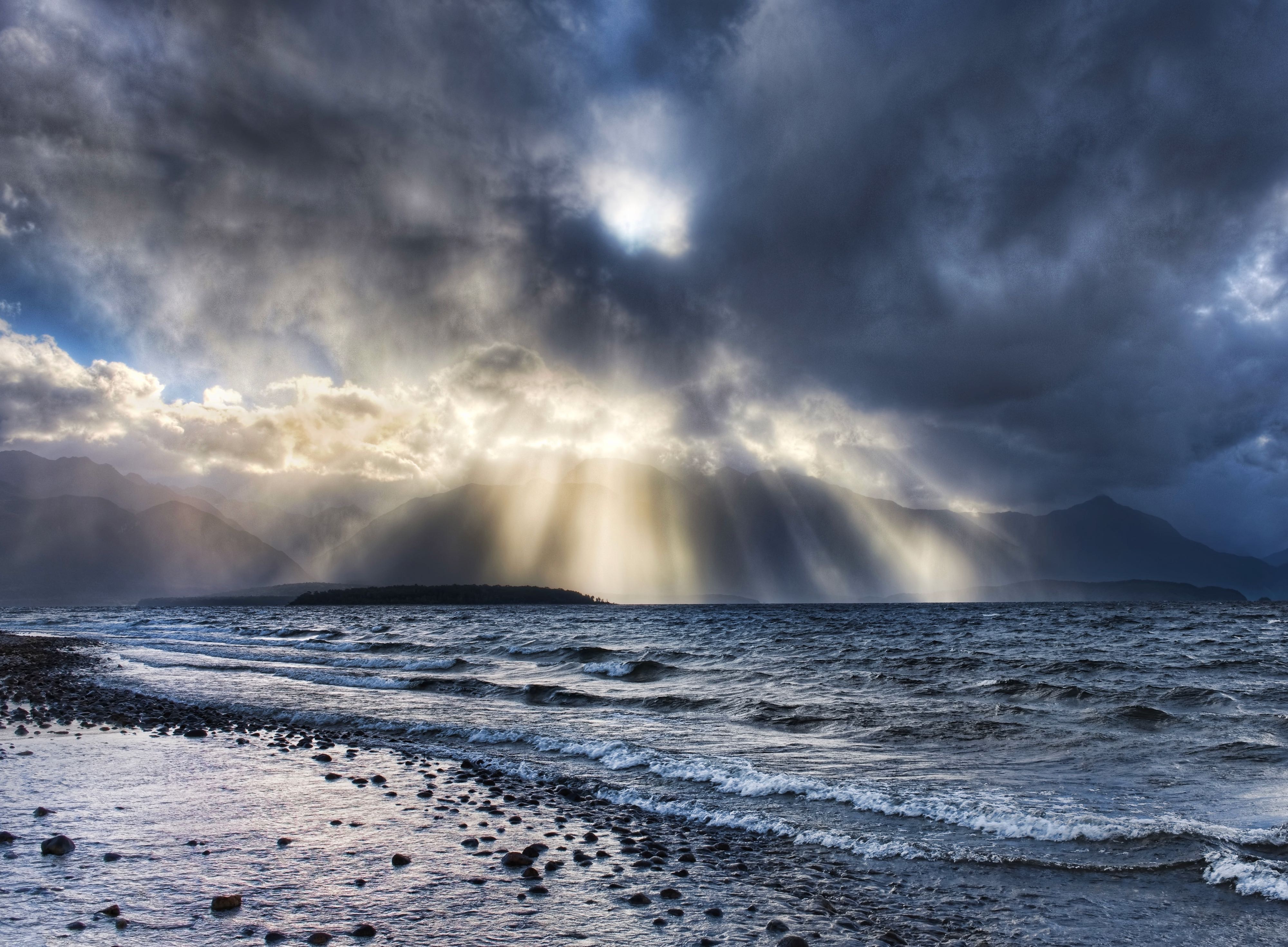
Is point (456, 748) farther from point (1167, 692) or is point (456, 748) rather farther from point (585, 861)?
point (1167, 692)

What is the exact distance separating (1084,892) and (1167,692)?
68.7 ft

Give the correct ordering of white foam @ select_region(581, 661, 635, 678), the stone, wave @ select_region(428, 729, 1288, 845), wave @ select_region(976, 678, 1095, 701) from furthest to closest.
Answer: white foam @ select_region(581, 661, 635, 678) < wave @ select_region(976, 678, 1095, 701) < wave @ select_region(428, 729, 1288, 845) < the stone

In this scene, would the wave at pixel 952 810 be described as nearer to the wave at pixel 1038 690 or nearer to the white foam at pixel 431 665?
the wave at pixel 1038 690

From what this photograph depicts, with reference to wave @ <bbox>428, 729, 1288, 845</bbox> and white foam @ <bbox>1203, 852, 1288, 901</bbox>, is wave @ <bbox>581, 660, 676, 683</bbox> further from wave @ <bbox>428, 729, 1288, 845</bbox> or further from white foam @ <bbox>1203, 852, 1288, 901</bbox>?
white foam @ <bbox>1203, 852, 1288, 901</bbox>

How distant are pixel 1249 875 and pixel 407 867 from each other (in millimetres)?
10171

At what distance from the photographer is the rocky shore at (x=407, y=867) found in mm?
6445

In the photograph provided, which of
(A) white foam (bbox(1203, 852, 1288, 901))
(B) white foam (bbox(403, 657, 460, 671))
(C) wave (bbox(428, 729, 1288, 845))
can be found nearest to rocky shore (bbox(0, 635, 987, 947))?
(C) wave (bbox(428, 729, 1288, 845))

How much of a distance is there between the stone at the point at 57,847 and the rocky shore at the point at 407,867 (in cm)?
4

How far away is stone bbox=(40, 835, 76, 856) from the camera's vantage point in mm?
7953

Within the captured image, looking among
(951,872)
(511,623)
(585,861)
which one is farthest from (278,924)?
(511,623)

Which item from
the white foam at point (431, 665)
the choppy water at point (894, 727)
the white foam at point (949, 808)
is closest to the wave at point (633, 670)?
the choppy water at point (894, 727)

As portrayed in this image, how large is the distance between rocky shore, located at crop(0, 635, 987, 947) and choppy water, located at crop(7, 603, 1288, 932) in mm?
1528

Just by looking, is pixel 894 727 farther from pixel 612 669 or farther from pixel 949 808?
pixel 612 669

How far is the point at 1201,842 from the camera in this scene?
927cm
